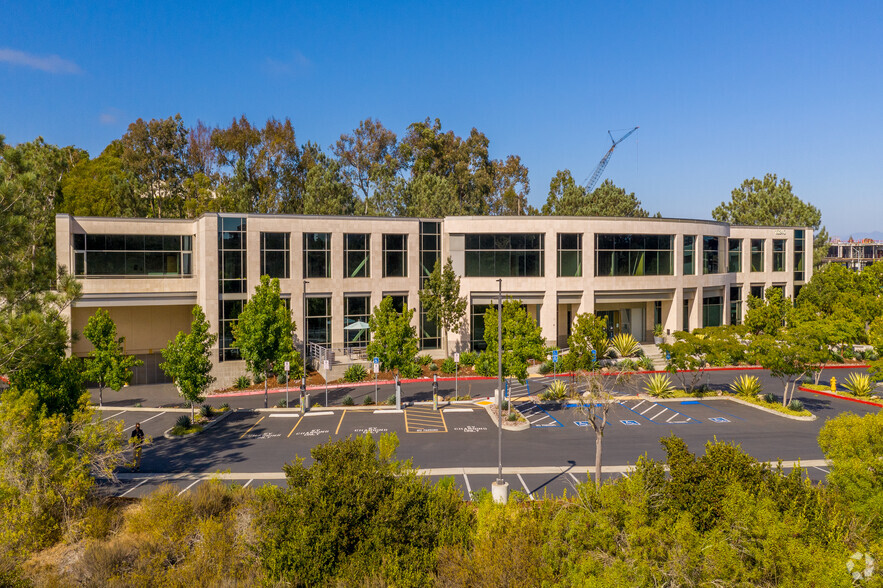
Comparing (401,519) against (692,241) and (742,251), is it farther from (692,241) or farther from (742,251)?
(742,251)

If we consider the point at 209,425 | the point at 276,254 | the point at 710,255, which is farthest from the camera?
the point at 710,255

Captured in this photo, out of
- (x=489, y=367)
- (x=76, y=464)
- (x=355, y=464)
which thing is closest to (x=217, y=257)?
(x=489, y=367)

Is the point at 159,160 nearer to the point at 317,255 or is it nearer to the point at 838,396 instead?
the point at 317,255

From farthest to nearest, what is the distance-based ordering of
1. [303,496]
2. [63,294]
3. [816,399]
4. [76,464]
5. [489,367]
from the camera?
[489,367] → [816,399] → [63,294] → [76,464] → [303,496]

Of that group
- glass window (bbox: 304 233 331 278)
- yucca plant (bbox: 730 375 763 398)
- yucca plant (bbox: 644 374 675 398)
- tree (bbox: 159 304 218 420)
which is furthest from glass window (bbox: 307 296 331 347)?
yucca plant (bbox: 730 375 763 398)

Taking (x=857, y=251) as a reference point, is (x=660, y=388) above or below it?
below

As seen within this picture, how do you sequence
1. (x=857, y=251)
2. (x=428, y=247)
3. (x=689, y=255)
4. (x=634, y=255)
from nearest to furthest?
(x=428, y=247), (x=634, y=255), (x=689, y=255), (x=857, y=251)

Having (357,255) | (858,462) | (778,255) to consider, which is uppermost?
(778,255)

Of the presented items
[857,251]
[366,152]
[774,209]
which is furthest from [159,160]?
[857,251]
